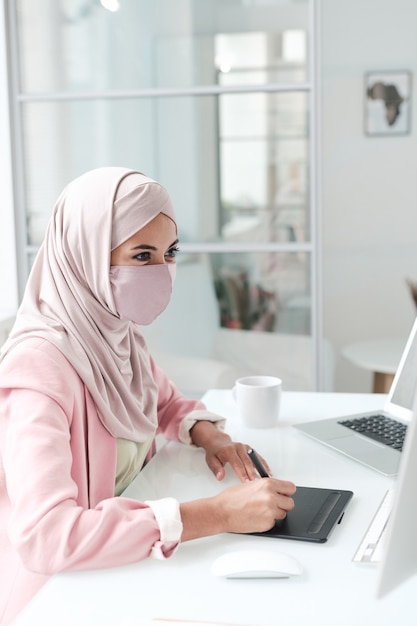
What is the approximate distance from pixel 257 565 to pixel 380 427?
0.62 m

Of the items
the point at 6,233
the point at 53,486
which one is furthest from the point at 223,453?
the point at 6,233

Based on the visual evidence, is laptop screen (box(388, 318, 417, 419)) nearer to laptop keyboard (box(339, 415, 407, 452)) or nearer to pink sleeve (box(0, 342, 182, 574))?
laptop keyboard (box(339, 415, 407, 452))

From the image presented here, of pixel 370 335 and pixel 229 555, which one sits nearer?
pixel 229 555

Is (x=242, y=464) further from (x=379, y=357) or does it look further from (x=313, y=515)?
(x=379, y=357)

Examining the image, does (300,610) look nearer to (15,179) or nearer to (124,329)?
(124,329)

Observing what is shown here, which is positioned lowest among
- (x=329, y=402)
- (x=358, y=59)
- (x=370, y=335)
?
(x=370, y=335)

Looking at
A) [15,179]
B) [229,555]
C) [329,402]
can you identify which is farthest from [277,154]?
[229,555]

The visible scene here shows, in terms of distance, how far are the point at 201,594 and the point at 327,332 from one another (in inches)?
127

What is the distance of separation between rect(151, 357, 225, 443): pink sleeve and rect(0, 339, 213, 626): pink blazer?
224 mm

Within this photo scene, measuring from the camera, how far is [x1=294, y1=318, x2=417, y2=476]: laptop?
4.00 ft

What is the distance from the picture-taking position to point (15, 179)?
2.69m

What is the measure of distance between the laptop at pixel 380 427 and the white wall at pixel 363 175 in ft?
8.06

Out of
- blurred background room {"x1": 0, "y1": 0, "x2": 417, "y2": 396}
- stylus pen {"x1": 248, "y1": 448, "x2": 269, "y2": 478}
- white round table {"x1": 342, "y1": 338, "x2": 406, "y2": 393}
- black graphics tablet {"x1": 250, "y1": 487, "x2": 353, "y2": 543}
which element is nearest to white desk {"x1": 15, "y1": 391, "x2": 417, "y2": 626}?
black graphics tablet {"x1": 250, "y1": 487, "x2": 353, "y2": 543}

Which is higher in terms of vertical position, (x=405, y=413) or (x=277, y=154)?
(x=277, y=154)
